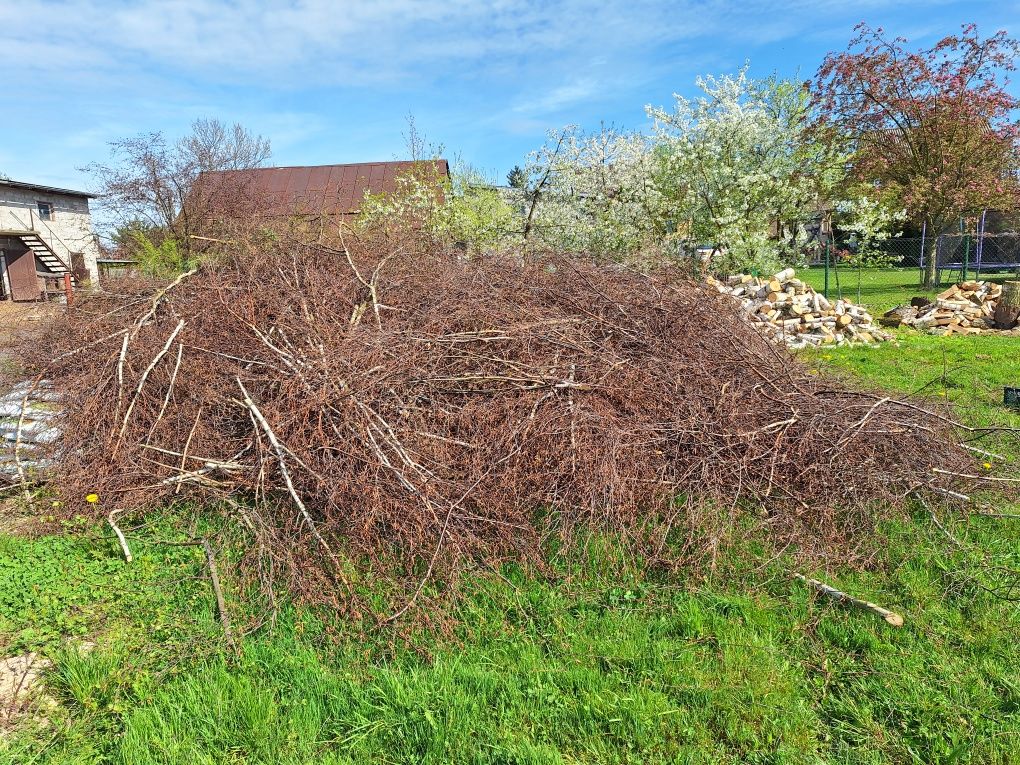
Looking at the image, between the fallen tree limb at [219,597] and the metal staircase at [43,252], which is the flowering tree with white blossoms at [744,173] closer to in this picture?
the fallen tree limb at [219,597]

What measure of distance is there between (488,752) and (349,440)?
193 centimetres

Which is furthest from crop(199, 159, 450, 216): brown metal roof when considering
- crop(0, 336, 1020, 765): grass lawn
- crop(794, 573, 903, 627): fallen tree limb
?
crop(794, 573, 903, 627): fallen tree limb

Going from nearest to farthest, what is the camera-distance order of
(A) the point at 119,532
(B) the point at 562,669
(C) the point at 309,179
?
(B) the point at 562,669 < (A) the point at 119,532 < (C) the point at 309,179

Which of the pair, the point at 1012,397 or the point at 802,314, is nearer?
the point at 1012,397

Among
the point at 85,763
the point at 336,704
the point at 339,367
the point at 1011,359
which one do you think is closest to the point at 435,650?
the point at 336,704

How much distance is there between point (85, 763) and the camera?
2.17 metres

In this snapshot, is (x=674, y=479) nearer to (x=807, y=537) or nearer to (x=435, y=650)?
(x=807, y=537)

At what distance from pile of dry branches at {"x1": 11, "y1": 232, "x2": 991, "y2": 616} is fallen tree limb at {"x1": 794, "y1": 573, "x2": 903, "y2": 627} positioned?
35 centimetres

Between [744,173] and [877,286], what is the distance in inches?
433

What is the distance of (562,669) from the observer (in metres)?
2.54

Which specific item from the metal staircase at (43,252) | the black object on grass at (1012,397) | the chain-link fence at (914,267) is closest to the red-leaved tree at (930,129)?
the chain-link fence at (914,267)

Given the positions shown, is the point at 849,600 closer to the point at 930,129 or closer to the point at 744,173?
the point at 744,173

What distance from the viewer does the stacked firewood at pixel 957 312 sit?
35.5 feet

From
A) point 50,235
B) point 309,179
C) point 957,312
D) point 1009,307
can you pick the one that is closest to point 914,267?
point 957,312
